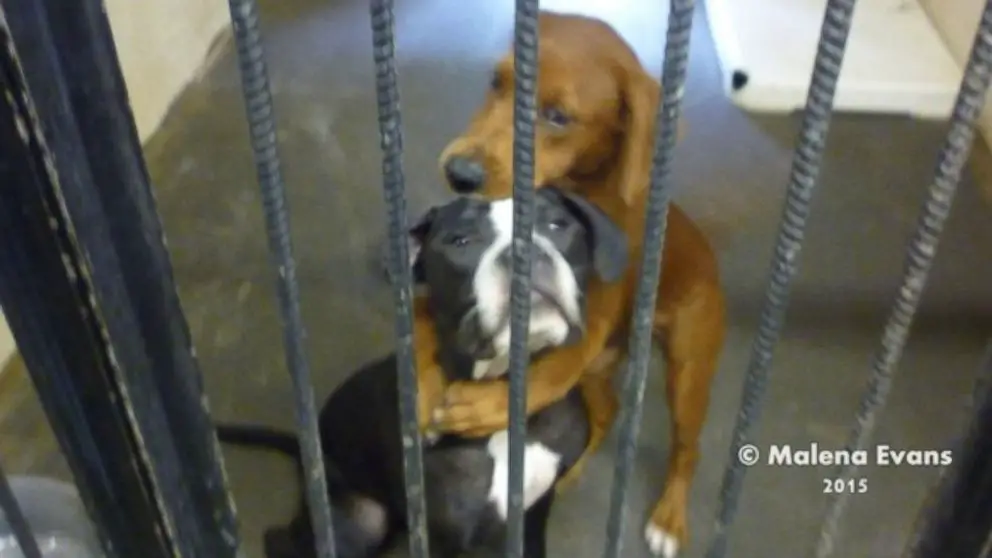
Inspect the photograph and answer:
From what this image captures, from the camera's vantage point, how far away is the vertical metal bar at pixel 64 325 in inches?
23.1

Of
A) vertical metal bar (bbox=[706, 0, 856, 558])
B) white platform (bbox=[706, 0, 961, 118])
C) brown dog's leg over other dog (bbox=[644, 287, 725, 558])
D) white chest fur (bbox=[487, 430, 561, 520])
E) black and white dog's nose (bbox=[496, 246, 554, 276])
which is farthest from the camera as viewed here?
white platform (bbox=[706, 0, 961, 118])

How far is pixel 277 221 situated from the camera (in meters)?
0.64

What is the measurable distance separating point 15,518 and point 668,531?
738mm

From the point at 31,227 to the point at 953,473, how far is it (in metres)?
0.59

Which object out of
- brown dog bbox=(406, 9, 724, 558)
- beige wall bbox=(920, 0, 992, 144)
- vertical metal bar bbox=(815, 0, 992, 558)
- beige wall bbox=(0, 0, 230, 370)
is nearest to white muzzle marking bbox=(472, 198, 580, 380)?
brown dog bbox=(406, 9, 724, 558)

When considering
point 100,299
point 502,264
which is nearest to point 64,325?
point 100,299

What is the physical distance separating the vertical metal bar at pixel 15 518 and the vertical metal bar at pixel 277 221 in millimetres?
194

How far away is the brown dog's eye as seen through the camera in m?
1.19

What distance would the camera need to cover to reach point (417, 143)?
1.83m

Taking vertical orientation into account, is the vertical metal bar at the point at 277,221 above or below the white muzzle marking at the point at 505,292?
above

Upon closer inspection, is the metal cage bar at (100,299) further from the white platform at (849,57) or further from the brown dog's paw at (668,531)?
the white platform at (849,57)

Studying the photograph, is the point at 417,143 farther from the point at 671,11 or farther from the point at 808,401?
the point at 671,11

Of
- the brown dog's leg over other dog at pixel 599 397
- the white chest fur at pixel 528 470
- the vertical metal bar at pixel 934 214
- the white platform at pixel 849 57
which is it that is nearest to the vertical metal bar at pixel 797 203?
the vertical metal bar at pixel 934 214

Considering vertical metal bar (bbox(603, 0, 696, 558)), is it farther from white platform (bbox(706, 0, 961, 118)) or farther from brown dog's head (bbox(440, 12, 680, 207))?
white platform (bbox(706, 0, 961, 118))
